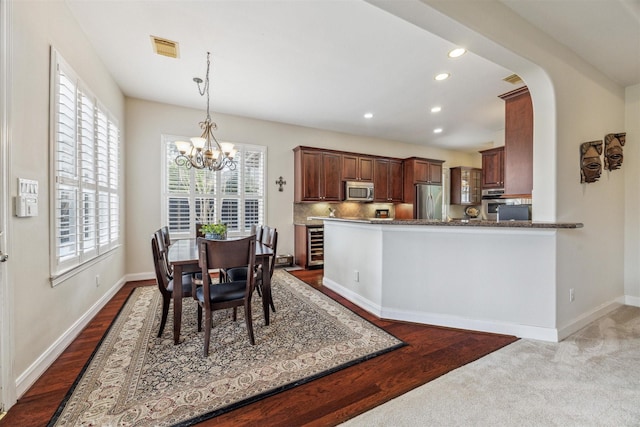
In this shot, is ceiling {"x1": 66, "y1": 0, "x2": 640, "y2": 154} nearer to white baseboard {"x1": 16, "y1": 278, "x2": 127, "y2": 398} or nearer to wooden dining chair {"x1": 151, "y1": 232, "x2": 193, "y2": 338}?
wooden dining chair {"x1": 151, "y1": 232, "x2": 193, "y2": 338}

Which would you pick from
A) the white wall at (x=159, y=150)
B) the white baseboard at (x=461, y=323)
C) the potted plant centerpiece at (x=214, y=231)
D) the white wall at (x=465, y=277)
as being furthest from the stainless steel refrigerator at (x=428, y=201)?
the potted plant centerpiece at (x=214, y=231)

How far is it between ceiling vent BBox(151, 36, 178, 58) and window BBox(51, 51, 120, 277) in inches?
31.9

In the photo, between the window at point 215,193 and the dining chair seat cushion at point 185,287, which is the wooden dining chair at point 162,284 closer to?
the dining chair seat cushion at point 185,287

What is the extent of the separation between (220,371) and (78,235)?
1945 millimetres

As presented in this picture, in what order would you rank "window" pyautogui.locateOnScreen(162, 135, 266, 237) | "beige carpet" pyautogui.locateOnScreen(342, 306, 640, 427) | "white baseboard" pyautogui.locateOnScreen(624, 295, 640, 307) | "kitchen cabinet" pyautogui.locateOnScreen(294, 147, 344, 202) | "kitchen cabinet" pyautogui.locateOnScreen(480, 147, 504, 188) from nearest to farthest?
"beige carpet" pyautogui.locateOnScreen(342, 306, 640, 427) → "white baseboard" pyautogui.locateOnScreen(624, 295, 640, 307) → "window" pyautogui.locateOnScreen(162, 135, 266, 237) → "kitchen cabinet" pyautogui.locateOnScreen(294, 147, 344, 202) → "kitchen cabinet" pyautogui.locateOnScreen(480, 147, 504, 188)

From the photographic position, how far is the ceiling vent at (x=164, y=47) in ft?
8.79

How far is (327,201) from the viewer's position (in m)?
5.48

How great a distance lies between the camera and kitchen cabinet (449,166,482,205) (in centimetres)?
698

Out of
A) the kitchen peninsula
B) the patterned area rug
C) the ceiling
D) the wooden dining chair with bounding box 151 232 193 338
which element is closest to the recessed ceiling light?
the ceiling

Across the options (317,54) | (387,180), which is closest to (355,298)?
(317,54)

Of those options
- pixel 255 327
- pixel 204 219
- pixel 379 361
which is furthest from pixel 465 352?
pixel 204 219

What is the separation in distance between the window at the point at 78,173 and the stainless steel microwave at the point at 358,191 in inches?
159

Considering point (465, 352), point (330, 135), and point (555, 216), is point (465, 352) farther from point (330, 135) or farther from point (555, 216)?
point (330, 135)

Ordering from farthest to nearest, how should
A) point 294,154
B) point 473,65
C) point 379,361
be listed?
point 294,154 → point 473,65 → point 379,361
